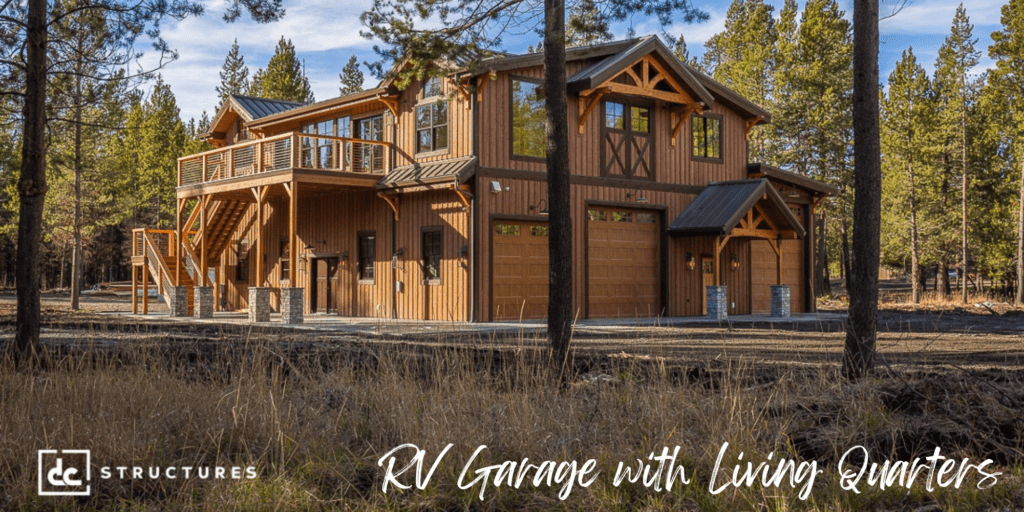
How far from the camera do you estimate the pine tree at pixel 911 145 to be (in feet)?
126

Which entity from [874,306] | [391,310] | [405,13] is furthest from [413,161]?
[874,306]

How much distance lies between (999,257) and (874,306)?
34.1 m

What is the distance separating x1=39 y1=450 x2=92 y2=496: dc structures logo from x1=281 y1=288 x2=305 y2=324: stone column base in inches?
614

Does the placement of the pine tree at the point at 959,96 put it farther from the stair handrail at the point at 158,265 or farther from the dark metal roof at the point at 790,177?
the stair handrail at the point at 158,265

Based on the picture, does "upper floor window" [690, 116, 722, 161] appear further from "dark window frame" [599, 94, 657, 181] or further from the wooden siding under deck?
the wooden siding under deck

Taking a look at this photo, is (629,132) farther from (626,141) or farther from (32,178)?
(32,178)

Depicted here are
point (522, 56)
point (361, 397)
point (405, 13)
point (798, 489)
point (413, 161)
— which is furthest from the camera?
point (413, 161)

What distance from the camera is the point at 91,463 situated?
5.45m

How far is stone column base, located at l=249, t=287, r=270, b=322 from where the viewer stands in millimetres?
Result: 22062

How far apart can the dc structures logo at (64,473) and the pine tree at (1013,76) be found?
3530 centimetres

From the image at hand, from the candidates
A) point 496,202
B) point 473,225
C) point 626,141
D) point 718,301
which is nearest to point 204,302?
point 473,225

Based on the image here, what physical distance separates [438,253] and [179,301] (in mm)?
8082

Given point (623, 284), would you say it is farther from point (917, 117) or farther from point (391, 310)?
point (917, 117)

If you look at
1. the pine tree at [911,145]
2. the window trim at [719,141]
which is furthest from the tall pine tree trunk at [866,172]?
the pine tree at [911,145]
